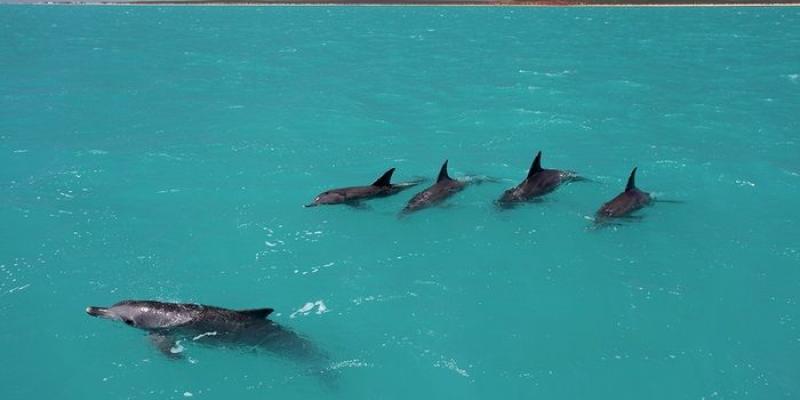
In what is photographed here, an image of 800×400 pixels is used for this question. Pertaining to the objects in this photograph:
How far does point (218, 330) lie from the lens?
32.4 feet

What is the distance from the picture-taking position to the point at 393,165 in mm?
18250

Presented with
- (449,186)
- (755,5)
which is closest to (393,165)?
(449,186)

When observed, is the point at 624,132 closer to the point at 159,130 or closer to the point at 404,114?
the point at 404,114

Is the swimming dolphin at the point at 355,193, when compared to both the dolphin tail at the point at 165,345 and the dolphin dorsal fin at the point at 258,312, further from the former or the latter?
the dolphin tail at the point at 165,345

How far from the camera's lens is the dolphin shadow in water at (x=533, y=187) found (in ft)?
48.8

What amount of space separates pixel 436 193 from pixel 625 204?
4030 mm

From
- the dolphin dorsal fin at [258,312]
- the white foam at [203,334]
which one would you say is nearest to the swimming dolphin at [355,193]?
the dolphin dorsal fin at [258,312]

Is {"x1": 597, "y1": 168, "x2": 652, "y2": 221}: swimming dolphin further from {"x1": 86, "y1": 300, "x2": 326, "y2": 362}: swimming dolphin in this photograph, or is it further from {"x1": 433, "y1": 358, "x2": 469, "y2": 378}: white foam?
{"x1": 86, "y1": 300, "x2": 326, "y2": 362}: swimming dolphin

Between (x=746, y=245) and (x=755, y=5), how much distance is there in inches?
4046

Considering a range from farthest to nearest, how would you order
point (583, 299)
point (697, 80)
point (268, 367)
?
point (697, 80)
point (583, 299)
point (268, 367)

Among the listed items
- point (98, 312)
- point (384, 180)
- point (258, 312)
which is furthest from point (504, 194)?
point (98, 312)

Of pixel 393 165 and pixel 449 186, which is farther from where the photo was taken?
pixel 393 165

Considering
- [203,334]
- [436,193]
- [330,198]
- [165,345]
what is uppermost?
[436,193]

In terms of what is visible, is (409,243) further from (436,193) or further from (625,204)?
(625,204)
